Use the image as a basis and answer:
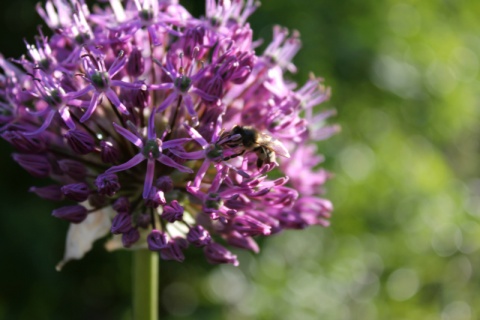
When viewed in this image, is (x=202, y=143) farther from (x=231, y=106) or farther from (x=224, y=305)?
(x=224, y=305)

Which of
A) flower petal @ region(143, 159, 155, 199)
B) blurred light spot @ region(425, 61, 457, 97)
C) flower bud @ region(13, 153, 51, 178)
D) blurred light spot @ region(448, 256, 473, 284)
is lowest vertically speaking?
blurred light spot @ region(448, 256, 473, 284)

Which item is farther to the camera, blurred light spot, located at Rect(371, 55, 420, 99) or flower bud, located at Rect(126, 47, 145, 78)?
blurred light spot, located at Rect(371, 55, 420, 99)

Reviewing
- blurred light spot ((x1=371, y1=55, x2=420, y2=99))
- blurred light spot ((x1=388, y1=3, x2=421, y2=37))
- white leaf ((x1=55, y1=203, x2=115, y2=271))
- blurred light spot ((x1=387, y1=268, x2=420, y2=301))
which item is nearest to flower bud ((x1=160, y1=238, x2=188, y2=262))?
white leaf ((x1=55, y1=203, x2=115, y2=271))

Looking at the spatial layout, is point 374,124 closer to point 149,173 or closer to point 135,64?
point 135,64

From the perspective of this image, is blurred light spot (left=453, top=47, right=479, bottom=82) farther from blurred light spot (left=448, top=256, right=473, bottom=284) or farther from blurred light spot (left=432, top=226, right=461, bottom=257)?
blurred light spot (left=448, top=256, right=473, bottom=284)

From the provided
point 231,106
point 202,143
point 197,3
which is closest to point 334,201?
point 197,3

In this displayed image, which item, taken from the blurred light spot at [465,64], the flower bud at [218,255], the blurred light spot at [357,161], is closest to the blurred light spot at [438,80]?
the blurred light spot at [465,64]

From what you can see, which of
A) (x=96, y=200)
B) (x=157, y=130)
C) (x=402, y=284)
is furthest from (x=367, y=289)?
(x=96, y=200)
